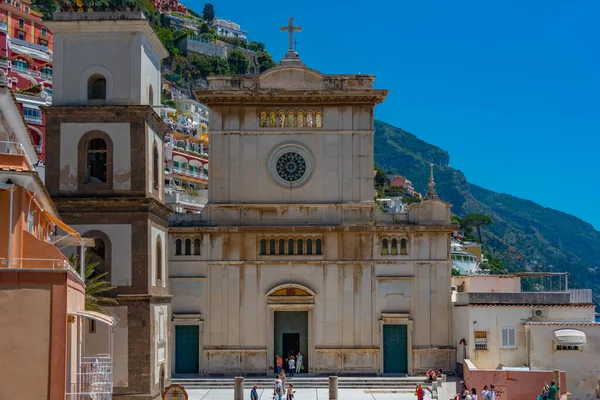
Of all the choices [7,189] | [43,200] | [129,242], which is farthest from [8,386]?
[129,242]

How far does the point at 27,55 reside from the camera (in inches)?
3346

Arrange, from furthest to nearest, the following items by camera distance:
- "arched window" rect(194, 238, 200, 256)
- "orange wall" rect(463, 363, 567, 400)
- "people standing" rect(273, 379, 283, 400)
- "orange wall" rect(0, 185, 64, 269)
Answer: "arched window" rect(194, 238, 200, 256), "orange wall" rect(463, 363, 567, 400), "people standing" rect(273, 379, 283, 400), "orange wall" rect(0, 185, 64, 269)

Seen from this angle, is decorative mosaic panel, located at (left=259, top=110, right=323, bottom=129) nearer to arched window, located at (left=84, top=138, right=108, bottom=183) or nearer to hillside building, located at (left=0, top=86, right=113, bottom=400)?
arched window, located at (left=84, top=138, right=108, bottom=183)

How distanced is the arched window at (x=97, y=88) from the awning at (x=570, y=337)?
22.3 metres

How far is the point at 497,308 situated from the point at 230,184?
13.9 m

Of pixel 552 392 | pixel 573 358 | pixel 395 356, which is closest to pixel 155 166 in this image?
pixel 552 392

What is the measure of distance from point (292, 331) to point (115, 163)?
698 inches

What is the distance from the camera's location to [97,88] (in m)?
33.5

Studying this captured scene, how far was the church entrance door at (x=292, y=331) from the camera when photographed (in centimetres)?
4750

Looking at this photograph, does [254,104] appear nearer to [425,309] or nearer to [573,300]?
[425,309]

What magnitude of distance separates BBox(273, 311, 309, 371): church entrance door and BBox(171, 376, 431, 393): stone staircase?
213 cm

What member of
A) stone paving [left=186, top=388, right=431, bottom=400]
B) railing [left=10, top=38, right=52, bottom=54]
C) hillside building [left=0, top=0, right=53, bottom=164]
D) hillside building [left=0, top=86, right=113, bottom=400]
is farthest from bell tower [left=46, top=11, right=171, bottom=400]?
railing [left=10, top=38, right=52, bottom=54]

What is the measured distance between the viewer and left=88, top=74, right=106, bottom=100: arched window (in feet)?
109

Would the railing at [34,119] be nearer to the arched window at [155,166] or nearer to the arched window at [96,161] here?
the arched window at [155,166]
